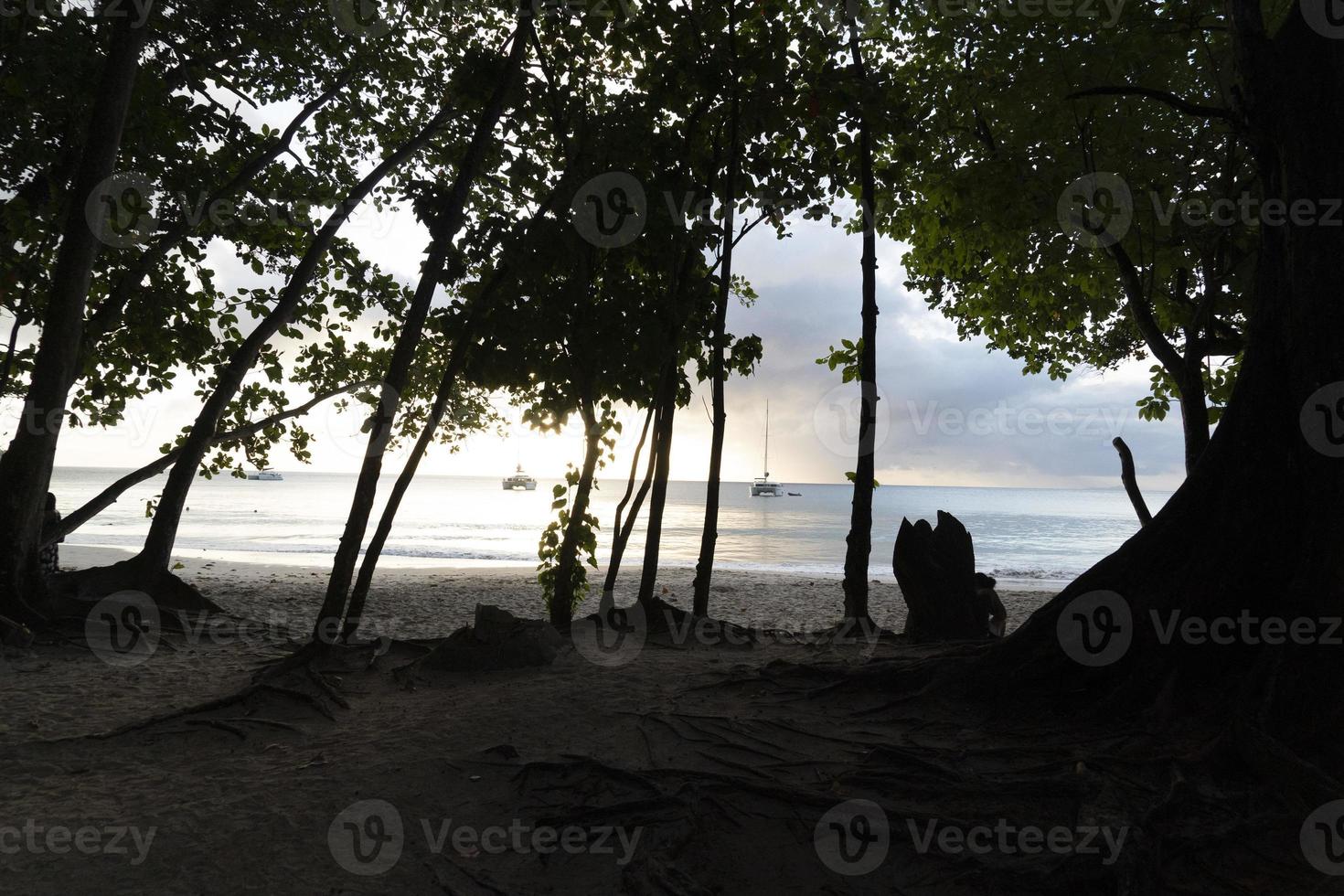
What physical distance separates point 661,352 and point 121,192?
8.16m

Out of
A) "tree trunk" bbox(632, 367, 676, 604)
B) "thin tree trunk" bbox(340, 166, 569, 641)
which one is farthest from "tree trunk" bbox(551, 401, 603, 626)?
"thin tree trunk" bbox(340, 166, 569, 641)

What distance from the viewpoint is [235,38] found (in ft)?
43.1

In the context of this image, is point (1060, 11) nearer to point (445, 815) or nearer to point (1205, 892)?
point (1205, 892)

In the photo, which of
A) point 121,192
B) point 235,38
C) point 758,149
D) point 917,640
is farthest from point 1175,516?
point 235,38
